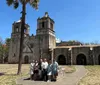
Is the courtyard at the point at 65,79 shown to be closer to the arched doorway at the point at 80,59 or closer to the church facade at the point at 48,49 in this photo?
the church facade at the point at 48,49

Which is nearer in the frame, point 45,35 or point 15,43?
point 45,35

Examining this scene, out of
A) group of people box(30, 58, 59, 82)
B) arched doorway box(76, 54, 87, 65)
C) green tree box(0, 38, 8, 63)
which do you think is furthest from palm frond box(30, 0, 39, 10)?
green tree box(0, 38, 8, 63)

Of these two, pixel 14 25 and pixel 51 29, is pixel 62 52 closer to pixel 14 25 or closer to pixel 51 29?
pixel 51 29

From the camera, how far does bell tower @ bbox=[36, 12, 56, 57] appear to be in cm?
3953

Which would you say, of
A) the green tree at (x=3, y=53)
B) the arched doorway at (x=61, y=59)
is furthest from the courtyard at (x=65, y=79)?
the green tree at (x=3, y=53)

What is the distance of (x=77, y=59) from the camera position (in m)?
38.8

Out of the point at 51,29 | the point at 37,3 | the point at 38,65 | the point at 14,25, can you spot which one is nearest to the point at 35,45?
the point at 51,29

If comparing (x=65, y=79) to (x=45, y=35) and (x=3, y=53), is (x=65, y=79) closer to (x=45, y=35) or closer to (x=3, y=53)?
(x=45, y=35)

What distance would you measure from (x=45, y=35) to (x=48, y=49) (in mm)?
3203

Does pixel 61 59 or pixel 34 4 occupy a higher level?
pixel 34 4

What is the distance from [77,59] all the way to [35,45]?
9.88 m

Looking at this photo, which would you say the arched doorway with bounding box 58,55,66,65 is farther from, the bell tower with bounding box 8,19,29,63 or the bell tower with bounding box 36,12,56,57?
the bell tower with bounding box 8,19,29,63

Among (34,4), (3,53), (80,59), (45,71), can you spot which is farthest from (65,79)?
(3,53)

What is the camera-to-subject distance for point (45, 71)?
43.1 ft
